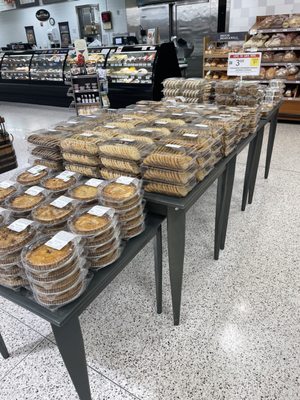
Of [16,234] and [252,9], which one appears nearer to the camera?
[16,234]

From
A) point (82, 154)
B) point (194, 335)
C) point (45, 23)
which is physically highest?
point (45, 23)

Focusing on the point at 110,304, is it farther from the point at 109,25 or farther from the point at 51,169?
the point at 109,25

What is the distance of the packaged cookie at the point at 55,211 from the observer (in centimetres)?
117

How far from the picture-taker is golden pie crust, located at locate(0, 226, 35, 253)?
103 cm

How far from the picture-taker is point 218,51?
5766 millimetres

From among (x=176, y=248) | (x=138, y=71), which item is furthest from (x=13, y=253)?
(x=138, y=71)

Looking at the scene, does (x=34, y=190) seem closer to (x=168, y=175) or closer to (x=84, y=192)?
(x=84, y=192)

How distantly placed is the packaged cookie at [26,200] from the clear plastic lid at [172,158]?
505 millimetres

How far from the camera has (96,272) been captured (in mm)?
1119

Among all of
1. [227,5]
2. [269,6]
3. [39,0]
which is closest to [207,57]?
[269,6]

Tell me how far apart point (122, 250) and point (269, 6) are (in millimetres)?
6563

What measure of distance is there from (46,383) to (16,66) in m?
7.94

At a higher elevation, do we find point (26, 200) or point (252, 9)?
point (252, 9)

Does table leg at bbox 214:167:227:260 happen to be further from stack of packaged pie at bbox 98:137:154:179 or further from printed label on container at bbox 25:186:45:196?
printed label on container at bbox 25:186:45:196
